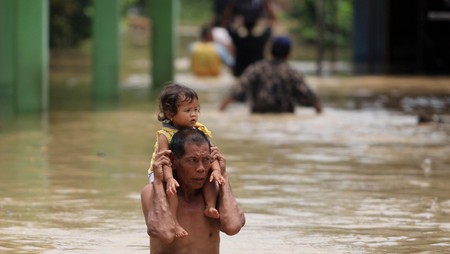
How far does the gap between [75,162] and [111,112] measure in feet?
17.4

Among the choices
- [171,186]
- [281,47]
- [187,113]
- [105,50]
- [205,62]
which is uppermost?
[187,113]

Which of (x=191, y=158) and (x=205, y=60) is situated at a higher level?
(x=191, y=158)

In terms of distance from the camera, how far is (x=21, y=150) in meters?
12.8

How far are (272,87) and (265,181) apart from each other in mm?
5919

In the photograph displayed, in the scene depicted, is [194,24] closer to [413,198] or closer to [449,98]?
[449,98]

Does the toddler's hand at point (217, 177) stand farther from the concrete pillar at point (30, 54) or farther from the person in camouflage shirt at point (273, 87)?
the concrete pillar at point (30, 54)

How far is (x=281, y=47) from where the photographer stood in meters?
16.4

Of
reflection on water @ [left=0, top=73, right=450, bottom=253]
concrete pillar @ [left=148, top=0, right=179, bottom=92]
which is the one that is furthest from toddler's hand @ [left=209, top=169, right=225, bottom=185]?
concrete pillar @ [left=148, top=0, right=179, bottom=92]

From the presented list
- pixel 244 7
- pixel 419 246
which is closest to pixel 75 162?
pixel 419 246

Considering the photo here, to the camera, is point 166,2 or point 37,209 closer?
point 37,209

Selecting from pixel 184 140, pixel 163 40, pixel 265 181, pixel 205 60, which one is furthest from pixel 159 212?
pixel 205 60

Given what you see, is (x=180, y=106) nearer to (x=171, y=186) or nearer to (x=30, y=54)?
(x=171, y=186)

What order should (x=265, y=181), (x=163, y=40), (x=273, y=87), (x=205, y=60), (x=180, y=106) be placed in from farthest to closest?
(x=205, y=60), (x=163, y=40), (x=273, y=87), (x=265, y=181), (x=180, y=106)

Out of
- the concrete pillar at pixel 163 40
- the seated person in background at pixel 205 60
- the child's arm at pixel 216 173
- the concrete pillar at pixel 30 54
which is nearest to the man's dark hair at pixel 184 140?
the child's arm at pixel 216 173
